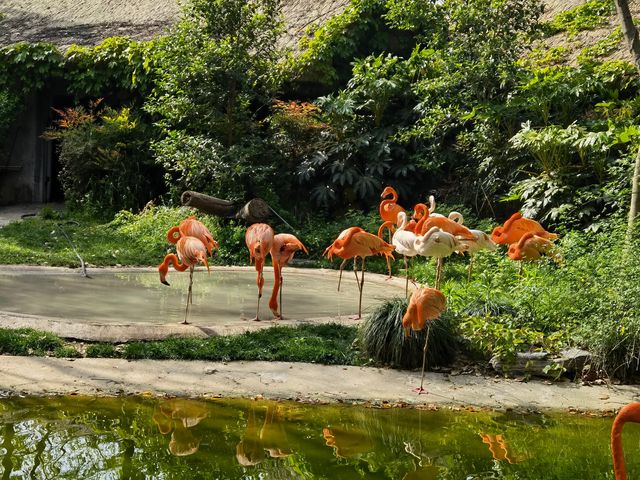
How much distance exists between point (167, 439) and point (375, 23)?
11.3m

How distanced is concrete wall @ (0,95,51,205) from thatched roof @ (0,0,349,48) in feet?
5.08

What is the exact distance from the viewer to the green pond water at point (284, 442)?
361 cm

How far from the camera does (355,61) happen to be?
13695 millimetres

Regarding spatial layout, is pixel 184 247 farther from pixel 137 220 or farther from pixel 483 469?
pixel 137 220

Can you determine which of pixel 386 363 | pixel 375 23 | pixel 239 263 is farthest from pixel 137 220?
pixel 386 363

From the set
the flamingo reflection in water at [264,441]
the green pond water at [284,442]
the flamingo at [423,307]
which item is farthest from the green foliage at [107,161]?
the flamingo reflection in water at [264,441]

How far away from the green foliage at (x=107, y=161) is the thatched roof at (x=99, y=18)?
2.39 m

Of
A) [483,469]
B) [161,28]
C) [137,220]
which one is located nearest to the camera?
[483,469]

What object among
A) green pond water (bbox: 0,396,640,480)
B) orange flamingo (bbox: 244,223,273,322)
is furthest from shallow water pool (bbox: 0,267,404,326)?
green pond water (bbox: 0,396,640,480)

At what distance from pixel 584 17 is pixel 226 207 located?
21.7 feet

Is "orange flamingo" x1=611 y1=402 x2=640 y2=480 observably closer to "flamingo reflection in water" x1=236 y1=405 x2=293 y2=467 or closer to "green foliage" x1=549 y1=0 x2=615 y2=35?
"flamingo reflection in water" x1=236 y1=405 x2=293 y2=467

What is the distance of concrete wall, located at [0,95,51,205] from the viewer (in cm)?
1592

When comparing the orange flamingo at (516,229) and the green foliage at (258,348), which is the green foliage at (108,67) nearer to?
the orange flamingo at (516,229)

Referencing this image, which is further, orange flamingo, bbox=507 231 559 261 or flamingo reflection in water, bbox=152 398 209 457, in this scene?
orange flamingo, bbox=507 231 559 261
